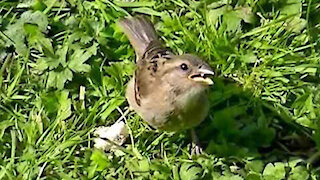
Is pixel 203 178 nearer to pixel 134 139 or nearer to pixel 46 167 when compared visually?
pixel 134 139

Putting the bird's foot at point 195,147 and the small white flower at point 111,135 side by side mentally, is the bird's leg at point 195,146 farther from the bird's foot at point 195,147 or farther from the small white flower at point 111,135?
the small white flower at point 111,135

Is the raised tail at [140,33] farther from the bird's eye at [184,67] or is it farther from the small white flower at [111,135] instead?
the bird's eye at [184,67]

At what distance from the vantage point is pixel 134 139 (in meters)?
4.68

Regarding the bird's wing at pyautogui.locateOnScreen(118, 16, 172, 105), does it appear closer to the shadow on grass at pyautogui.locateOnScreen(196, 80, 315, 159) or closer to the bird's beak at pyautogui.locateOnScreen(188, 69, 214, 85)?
the bird's beak at pyautogui.locateOnScreen(188, 69, 214, 85)

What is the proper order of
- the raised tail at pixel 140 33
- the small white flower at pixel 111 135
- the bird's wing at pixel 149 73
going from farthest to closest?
the raised tail at pixel 140 33
the small white flower at pixel 111 135
the bird's wing at pixel 149 73

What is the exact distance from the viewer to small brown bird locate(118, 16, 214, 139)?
13.7 feet

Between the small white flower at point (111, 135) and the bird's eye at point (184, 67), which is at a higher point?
the bird's eye at point (184, 67)

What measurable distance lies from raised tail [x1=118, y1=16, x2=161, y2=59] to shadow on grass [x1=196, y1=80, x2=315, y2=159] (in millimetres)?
440

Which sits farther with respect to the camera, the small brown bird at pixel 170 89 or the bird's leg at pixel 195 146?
the bird's leg at pixel 195 146

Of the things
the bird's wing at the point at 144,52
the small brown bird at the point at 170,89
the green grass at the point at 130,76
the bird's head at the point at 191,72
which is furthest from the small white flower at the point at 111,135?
the bird's head at the point at 191,72

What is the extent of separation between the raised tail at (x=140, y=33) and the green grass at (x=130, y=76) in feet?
0.41

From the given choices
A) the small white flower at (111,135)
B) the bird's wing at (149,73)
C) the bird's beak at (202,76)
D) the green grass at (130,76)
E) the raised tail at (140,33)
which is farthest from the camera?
the raised tail at (140,33)

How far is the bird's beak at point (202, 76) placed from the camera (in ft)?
13.6

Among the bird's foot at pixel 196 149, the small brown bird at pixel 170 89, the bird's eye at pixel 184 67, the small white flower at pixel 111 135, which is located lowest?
the bird's foot at pixel 196 149
